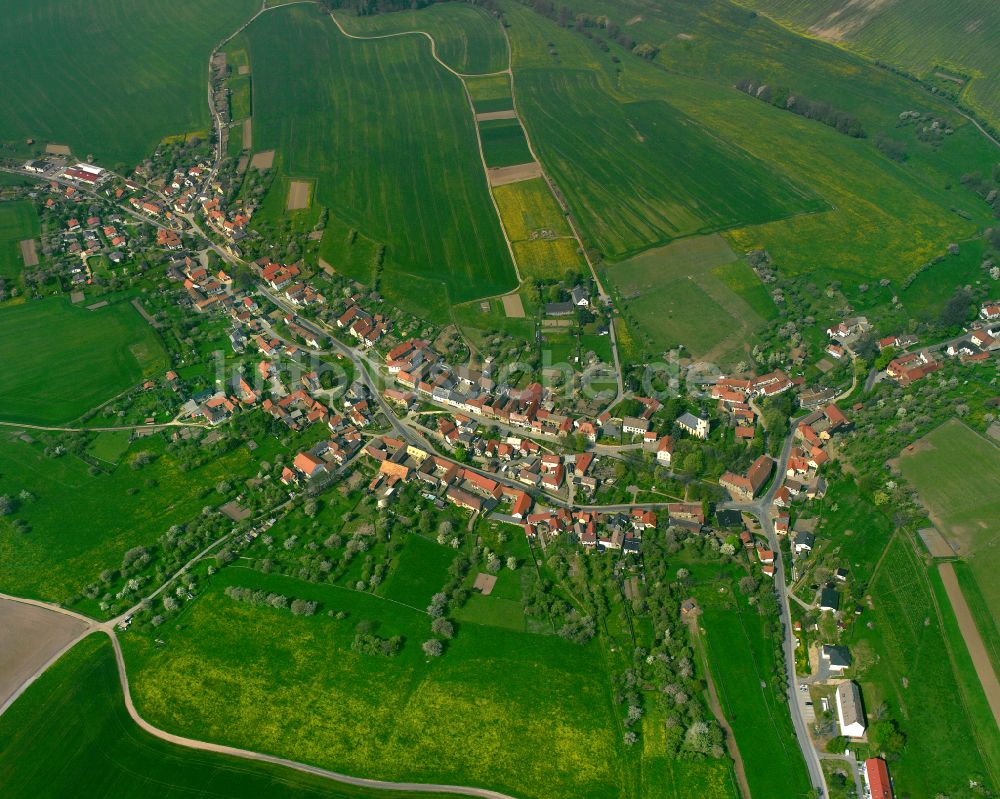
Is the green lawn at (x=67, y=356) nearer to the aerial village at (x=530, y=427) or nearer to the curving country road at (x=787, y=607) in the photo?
the aerial village at (x=530, y=427)

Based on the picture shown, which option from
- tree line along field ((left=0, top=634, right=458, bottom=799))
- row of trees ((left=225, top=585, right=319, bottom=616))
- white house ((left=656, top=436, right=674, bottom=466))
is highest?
white house ((left=656, top=436, right=674, bottom=466))

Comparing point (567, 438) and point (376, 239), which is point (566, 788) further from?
point (376, 239)

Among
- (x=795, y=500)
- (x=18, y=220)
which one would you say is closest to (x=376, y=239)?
(x=18, y=220)

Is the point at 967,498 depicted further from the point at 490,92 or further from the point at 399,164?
the point at 490,92

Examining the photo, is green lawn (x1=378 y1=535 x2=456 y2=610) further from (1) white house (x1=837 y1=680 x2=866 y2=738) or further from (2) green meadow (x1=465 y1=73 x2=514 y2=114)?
(2) green meadow (x1=465 y1=73 x2=514 y2=114)

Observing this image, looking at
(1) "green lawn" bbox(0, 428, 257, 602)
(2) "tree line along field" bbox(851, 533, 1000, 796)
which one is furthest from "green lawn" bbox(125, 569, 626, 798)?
(2) "tree line along field" bbox(851, 533, 1000, 796)

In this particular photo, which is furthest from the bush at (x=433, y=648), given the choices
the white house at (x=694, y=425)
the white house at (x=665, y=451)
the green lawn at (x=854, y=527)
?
the green lawn at (x=854, y=527)

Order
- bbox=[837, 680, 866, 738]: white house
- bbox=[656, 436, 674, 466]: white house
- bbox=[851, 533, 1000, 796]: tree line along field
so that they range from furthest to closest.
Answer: bbox=[656, 436, 674, 466]: white house
bbox=[837, 680, 866, 738]: white house
bbox=[851, 533, 1000, 796]: tree line along field
